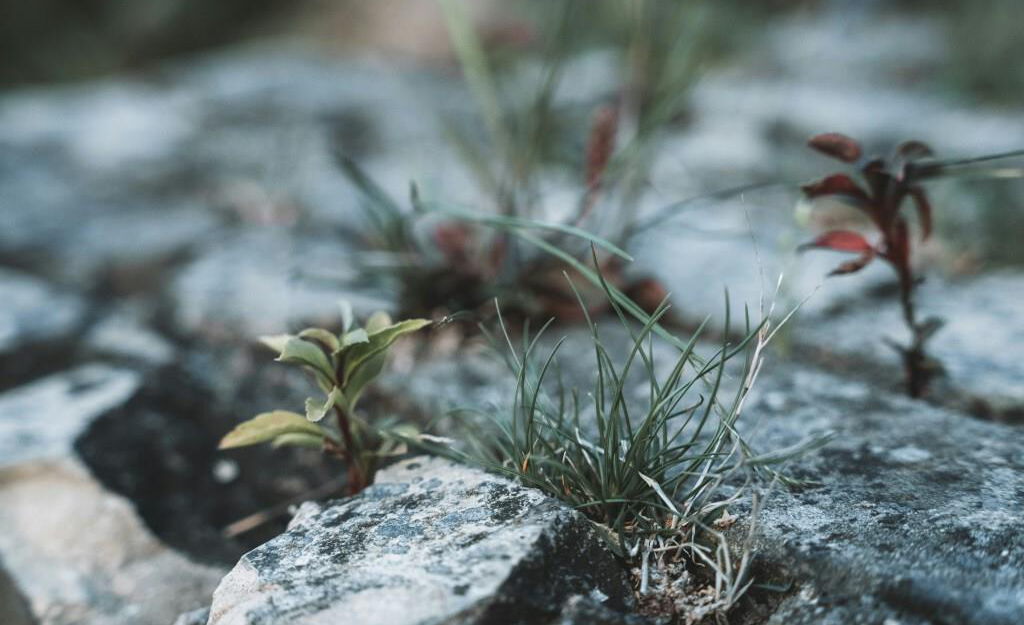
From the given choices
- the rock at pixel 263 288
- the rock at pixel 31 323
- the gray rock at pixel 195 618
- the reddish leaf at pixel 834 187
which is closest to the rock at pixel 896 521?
the reddish leaf at pixel 834 187

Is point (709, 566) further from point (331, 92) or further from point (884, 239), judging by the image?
point (331, 92)

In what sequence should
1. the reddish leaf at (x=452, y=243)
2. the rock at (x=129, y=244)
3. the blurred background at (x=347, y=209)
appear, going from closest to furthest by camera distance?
the blurred background at (x=347, y=209) → the reddish leaf at (x=452, y=243) → the rock at (x=129, y=244)

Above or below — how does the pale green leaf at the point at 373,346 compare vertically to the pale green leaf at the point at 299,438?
above

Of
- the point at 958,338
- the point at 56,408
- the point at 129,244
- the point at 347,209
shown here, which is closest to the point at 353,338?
the point at 56,408

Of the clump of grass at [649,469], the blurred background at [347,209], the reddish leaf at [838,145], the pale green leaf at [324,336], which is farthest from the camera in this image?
the blurred background at [347,209]

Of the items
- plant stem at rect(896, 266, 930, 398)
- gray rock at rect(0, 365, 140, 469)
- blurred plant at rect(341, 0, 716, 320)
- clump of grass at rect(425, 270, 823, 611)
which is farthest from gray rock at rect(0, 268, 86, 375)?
plant stem at rect(896, 266, 930, 398)

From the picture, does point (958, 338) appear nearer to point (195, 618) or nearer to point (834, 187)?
point (834, 187)

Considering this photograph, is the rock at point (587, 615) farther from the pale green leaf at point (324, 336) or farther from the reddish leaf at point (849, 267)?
the reddish leaf at point (849, 267)
